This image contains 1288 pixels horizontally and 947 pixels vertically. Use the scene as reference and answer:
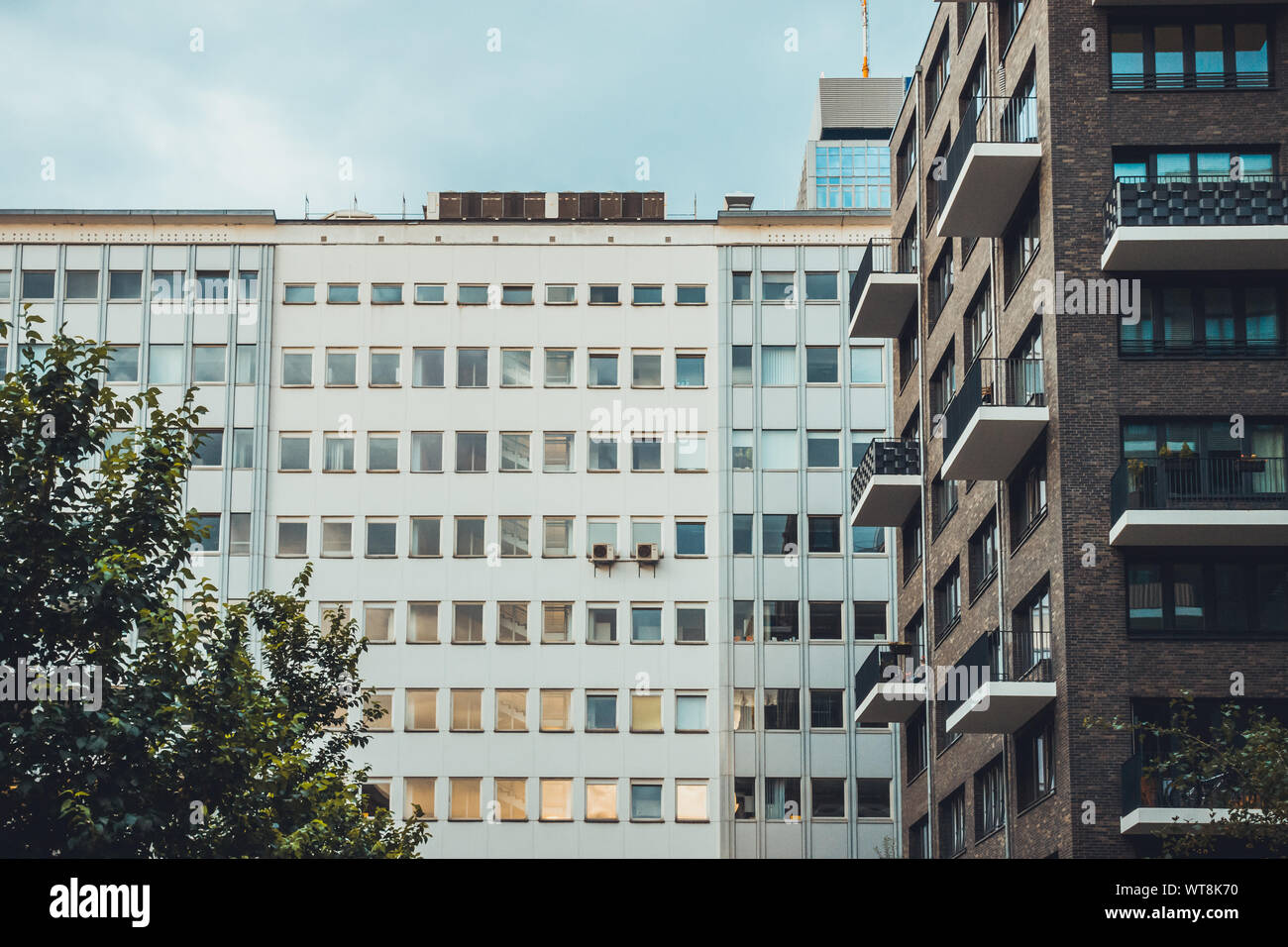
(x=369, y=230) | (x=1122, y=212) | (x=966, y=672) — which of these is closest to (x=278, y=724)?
(x=966, y=672)

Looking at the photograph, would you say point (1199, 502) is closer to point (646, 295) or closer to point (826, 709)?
point (826, 709)

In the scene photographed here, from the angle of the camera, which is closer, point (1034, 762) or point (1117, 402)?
point (1117, 402)

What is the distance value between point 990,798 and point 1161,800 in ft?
31.6

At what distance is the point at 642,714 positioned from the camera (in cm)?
6975

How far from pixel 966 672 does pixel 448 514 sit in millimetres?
33198

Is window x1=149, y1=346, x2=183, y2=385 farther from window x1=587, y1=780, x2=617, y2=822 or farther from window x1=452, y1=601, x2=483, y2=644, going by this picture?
window x1=587, y1=780, x2=617, y2=822

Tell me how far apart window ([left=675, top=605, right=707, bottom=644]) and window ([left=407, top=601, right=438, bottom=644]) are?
31.1ft

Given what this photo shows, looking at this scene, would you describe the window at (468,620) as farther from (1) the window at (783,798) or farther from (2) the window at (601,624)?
(1) the window at (783,798)

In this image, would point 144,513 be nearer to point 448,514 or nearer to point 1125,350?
point 1125,350

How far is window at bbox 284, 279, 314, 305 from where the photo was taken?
73.9 meters

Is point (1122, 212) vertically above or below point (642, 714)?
above

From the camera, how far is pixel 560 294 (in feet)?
244

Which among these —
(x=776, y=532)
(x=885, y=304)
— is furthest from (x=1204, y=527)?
(x=776, y=532)

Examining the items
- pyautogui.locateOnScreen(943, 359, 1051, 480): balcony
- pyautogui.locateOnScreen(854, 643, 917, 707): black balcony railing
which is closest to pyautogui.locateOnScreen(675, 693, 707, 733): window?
pyautogui.locateOnScreen(854, 643, 917, 707): black balcony railing
